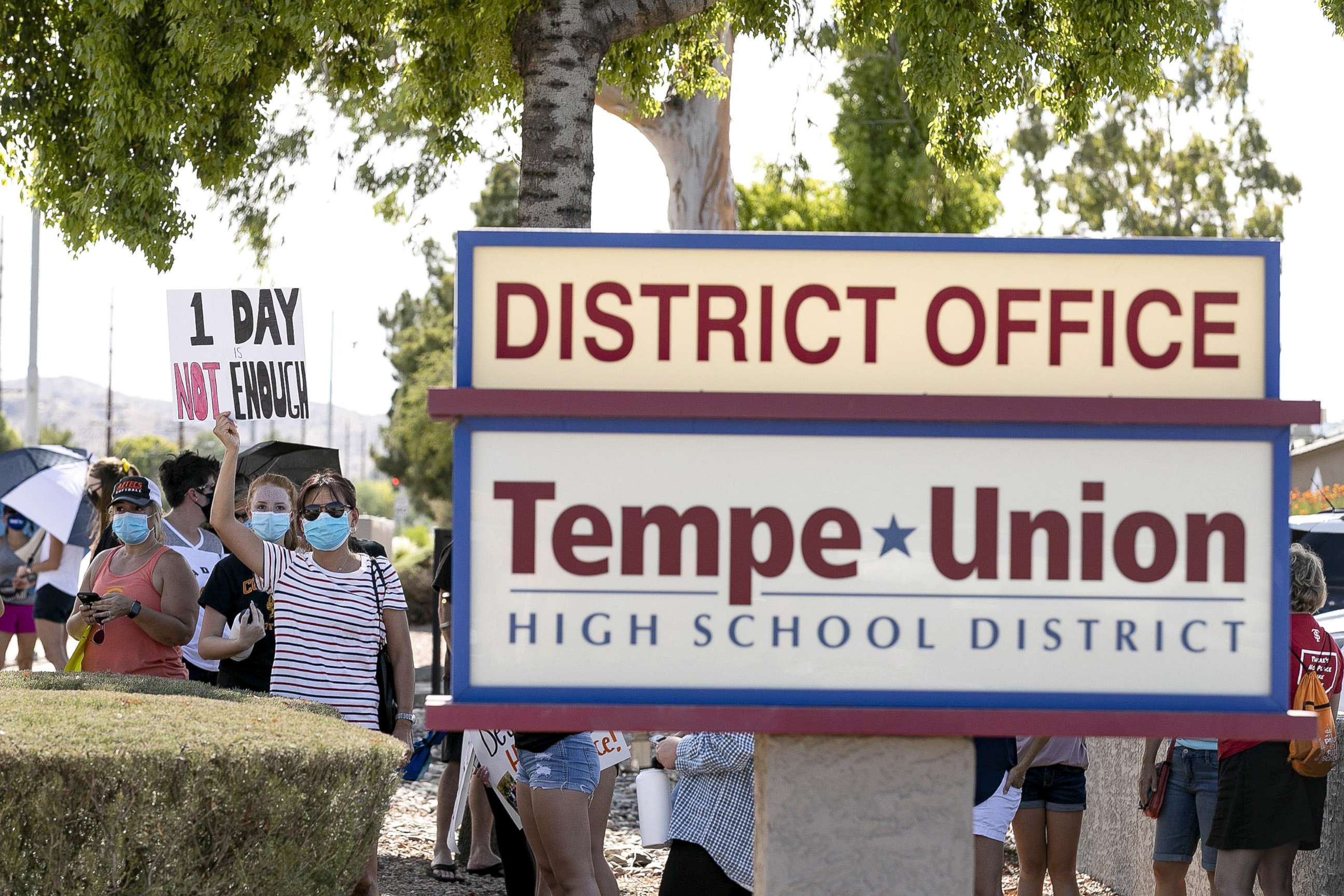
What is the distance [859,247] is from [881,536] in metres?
0.58

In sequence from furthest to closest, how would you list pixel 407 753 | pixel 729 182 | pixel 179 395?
1. pixel 729 182
2. pixel 179 395
3. pixel 407 753

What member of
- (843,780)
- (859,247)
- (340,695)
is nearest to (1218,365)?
(859,247)

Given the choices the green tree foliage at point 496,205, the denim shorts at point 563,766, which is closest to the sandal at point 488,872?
the denim shorts at point 563,766

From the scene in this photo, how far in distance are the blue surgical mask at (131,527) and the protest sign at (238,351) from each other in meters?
1.46

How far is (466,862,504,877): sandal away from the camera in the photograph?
7484 millimetres

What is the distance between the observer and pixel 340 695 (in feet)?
17.5

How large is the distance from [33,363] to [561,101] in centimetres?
3127

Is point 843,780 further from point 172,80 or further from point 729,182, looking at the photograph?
point 729,182

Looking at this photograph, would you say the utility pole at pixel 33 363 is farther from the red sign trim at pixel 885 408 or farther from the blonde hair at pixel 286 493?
the red sign trim at pixel 885 408

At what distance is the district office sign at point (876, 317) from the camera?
118 inches

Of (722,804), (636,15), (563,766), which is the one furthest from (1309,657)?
(636,15)

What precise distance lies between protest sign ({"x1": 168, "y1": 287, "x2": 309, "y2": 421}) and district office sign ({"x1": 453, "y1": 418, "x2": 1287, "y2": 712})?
486cm

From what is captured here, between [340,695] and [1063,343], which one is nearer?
[1063,343]

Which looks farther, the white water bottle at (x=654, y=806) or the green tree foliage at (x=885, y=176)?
the green tree foliage at (x=885, y=176)
